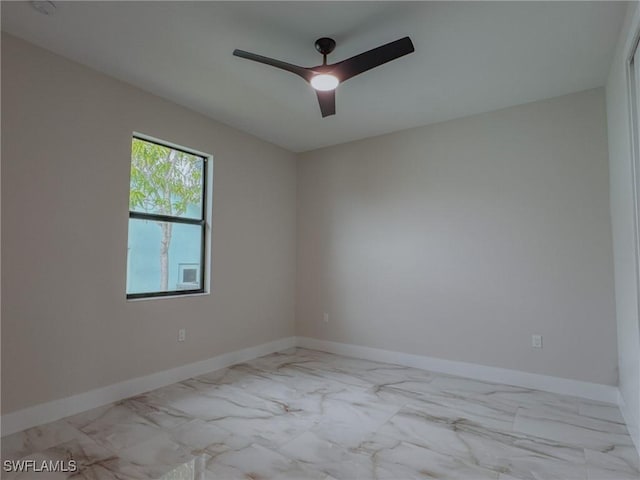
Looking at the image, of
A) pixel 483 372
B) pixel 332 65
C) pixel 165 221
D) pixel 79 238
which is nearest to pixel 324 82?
pixel 332 65

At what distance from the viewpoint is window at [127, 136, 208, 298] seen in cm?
318

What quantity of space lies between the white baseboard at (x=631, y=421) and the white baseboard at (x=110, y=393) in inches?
134

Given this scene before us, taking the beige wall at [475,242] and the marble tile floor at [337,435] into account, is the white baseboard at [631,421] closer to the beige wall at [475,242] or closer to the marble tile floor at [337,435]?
the marble tile floor at [337,435]

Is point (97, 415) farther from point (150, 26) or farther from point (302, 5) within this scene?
point (302, 5)

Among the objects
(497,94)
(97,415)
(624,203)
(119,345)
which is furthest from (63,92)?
(624,203)

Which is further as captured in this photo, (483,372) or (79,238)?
(483,372)

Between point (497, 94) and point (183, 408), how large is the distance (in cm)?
381

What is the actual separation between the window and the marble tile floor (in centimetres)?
101

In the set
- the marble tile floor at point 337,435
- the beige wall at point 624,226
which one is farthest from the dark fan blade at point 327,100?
the marble tile floor at point 337,435

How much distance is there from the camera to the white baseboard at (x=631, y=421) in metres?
2.21

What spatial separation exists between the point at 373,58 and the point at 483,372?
3.06 meters

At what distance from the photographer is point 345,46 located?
2.51 meters

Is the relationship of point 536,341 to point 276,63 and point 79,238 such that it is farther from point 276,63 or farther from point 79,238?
point 79,238

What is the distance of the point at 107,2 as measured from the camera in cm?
209
